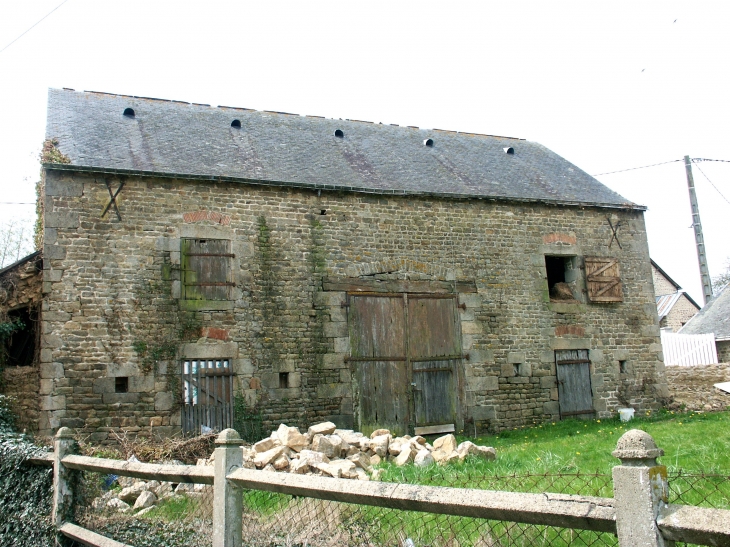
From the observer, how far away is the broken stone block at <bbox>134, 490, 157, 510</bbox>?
259 inches

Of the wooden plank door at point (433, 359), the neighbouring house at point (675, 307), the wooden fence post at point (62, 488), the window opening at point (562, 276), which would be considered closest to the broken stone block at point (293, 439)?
the wooden fence post at point (62, 488)

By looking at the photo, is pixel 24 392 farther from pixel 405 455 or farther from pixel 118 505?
pixel 405 455

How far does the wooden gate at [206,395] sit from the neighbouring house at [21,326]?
220cm

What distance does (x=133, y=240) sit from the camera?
10594mm

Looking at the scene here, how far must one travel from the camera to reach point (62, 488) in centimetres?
512

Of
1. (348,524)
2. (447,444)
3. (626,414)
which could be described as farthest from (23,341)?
(626,414)

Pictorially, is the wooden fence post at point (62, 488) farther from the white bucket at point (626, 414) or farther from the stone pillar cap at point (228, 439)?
the white bucket at point (626, 414)

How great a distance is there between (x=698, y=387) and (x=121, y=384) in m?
13.2

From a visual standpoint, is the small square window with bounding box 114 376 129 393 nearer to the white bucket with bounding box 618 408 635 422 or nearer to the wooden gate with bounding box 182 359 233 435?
the wooden gate with bounding box 182 359 233 435

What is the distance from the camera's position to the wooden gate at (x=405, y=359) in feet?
37.7

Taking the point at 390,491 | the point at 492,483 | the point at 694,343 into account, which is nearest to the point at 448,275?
the point at 492,483

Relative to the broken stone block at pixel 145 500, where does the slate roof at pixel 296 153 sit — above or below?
above

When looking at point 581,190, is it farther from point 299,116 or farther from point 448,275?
point 299,116

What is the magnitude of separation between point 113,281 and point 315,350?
352 cm
